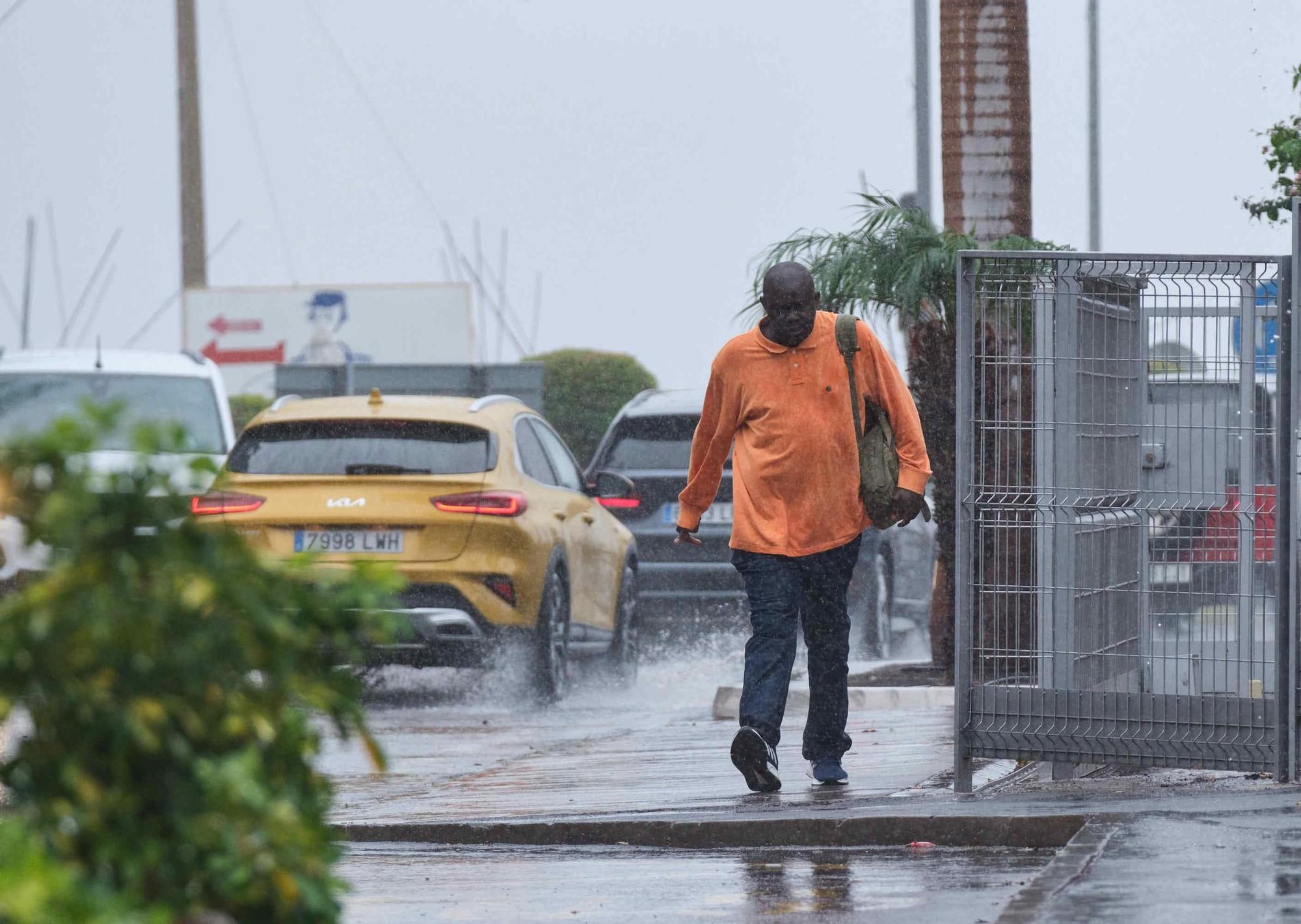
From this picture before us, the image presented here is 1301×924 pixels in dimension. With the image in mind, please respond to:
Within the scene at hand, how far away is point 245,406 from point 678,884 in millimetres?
28294

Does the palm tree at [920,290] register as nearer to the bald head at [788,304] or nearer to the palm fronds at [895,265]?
the palm fronds at [895,265]

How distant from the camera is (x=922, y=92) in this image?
61.0 ft

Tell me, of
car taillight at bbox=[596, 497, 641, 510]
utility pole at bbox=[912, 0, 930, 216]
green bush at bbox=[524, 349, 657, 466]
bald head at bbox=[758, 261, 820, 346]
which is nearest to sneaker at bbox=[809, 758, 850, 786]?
bald head at bbox=[758, 261, 820, 346]

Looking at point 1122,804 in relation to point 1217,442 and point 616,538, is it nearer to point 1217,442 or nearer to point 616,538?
point 1217,442

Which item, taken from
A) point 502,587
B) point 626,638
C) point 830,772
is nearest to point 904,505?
point 830,772

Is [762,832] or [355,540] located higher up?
[355,540]

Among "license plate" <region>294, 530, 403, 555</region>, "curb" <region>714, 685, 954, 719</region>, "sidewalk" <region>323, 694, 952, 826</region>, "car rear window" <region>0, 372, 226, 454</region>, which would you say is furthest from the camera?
"car rear window" <region>0, 372, 226, 454</region>

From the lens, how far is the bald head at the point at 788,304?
23.9 feet

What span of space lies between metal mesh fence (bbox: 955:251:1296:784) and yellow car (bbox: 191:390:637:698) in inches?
186

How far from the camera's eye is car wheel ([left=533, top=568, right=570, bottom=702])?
11750 mm

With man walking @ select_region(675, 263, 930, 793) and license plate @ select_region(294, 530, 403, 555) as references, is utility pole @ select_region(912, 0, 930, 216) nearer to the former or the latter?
license plate @ select_region(294, 530, 403, 555)

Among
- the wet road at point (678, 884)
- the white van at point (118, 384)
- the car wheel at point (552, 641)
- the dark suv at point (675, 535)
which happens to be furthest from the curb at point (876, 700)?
the white van at point (118, 384)

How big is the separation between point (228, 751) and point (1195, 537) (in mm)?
4637

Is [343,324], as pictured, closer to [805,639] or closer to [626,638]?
[626,638]
